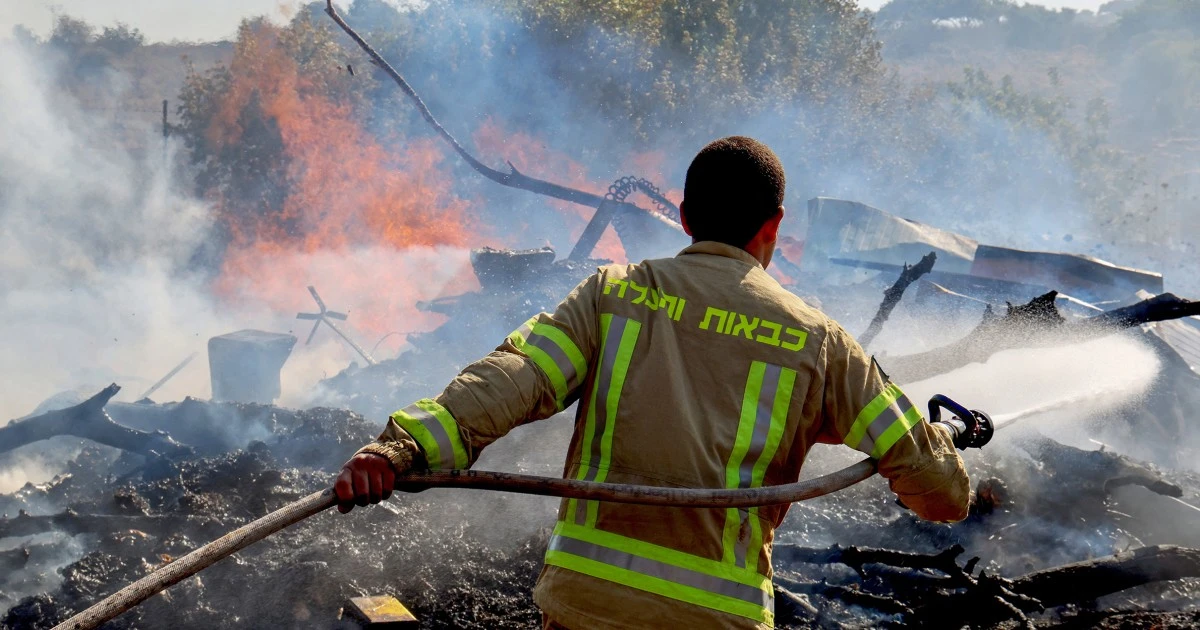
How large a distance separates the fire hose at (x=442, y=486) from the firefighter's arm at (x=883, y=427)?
188mm

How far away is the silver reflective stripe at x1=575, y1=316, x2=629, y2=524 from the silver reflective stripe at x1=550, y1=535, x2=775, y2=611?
8cm

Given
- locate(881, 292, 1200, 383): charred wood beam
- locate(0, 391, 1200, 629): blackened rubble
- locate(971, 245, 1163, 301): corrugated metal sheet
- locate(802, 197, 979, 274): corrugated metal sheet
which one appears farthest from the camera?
locate(802, 197, 979, 274): corrugated metal sheet

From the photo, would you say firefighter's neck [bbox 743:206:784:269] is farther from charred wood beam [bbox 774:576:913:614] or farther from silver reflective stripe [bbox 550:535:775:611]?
charred wood beam [bbox 774:576:913:614]

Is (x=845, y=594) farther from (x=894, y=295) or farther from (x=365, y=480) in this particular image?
(x=365, y=480)

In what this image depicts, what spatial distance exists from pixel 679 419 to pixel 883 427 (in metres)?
0.52

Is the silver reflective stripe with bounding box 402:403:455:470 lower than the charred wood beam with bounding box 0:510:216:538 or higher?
higher

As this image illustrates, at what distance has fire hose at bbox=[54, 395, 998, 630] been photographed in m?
1.64

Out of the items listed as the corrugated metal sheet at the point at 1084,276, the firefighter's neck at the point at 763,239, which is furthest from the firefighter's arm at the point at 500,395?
the corrugated metal sheet at the point at 1084,276

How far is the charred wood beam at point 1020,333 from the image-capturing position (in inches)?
252

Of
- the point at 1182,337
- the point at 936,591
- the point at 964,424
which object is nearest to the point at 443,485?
the point at 964,424

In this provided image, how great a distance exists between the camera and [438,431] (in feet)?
5.91

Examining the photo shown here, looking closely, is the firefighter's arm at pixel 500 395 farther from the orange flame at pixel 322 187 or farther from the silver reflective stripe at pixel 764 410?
the orange flame at pixel 322 187

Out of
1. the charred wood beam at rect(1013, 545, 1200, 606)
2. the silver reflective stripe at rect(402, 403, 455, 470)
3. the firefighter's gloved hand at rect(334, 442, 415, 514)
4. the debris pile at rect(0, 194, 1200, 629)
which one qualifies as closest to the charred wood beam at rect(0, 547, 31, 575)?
the debris pile at rect(0, 194, 1200, 629)

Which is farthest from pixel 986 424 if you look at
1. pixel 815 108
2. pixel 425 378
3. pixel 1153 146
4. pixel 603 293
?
pixel 1153 146
